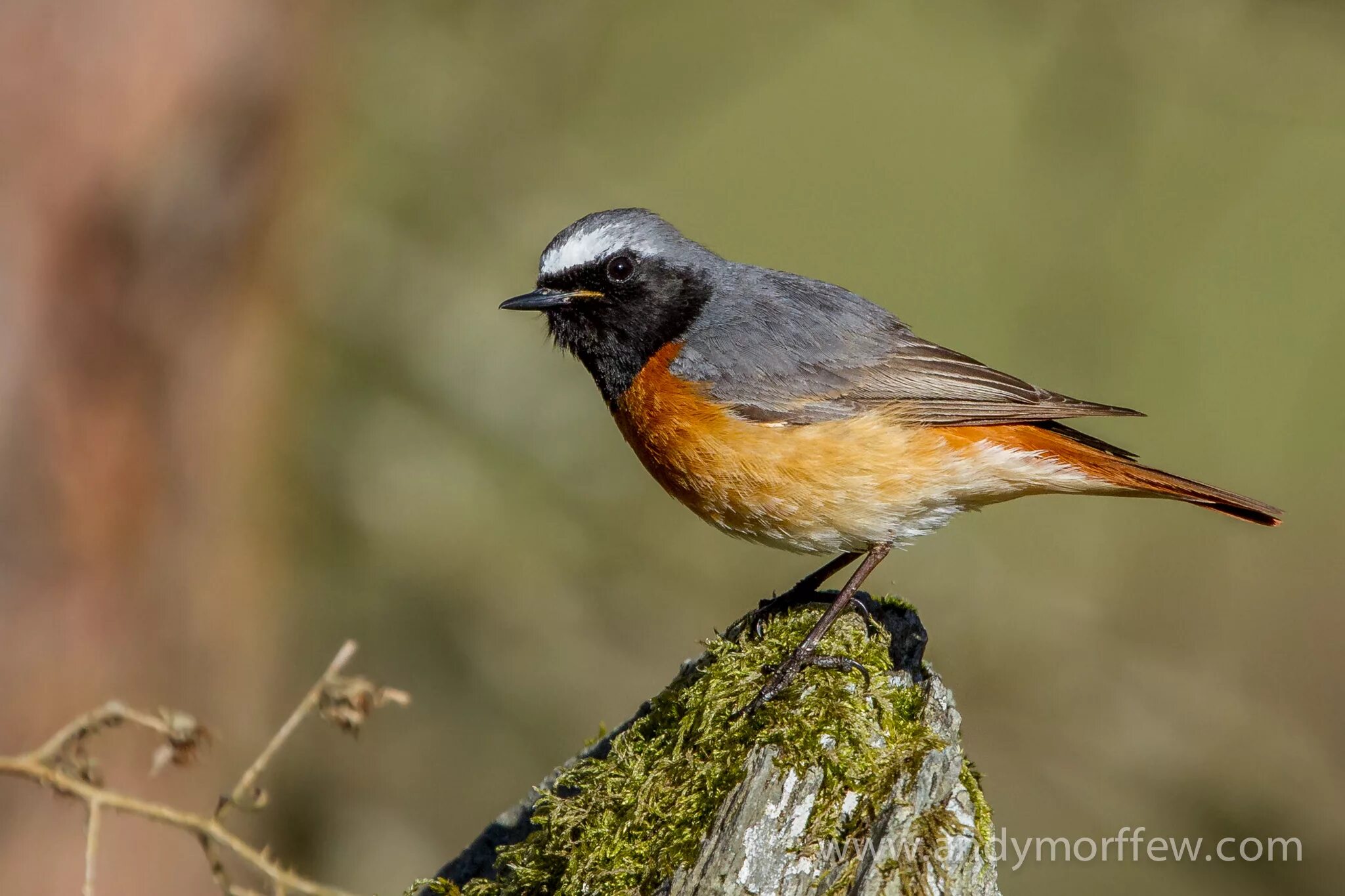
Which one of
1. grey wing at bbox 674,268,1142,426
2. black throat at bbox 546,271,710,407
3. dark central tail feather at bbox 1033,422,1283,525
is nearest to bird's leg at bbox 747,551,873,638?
grey wing at bbox 674,268,1142,426

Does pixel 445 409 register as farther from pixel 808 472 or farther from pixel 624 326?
pixel 808 472

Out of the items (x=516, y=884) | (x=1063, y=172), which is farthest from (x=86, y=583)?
(x=1063, y=172)

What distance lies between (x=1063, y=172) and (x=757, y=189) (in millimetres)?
8618

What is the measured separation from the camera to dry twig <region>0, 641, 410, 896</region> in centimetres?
327

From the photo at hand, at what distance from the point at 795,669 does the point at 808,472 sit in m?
1.02

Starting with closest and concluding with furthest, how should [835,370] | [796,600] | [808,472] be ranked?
[808,472] < [796,600] < [835,370]

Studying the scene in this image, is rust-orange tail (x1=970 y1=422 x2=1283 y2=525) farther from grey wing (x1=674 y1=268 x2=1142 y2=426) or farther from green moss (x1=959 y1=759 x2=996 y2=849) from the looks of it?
green moss (x1=959 y1=759 x2=996 y2=849)

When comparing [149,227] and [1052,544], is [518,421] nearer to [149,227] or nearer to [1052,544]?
[149,227]

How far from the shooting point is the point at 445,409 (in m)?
7.11

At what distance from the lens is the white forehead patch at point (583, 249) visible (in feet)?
16.2

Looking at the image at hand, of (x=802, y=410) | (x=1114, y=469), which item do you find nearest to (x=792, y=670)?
(x=802, y=410)

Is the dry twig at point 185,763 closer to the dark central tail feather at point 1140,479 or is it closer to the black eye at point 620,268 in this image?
the black eye at point 620,268

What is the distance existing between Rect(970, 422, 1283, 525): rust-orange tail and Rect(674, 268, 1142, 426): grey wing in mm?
88

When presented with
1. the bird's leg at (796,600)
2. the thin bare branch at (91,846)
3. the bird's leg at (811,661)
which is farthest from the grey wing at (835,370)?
the thin bare branch at (91,846)
